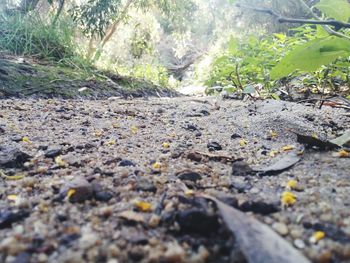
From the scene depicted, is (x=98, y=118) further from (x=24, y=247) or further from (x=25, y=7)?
(x=25, y=7)

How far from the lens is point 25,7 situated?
15.2 feet

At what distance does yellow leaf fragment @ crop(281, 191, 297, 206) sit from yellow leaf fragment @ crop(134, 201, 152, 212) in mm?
278

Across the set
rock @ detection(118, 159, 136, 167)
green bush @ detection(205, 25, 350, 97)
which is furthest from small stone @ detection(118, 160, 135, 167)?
green bush @ detection(205, 25, 350, 97)

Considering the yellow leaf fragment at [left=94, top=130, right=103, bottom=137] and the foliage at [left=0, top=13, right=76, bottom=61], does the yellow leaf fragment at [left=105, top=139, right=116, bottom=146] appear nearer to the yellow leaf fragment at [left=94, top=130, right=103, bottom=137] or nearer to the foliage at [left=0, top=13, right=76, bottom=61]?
the yellow leaf fragment at [left=94, top=130, right=103, bottom=137]

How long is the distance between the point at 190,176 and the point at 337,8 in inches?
29.2

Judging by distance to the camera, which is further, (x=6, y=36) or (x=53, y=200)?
(x=6, y=36)

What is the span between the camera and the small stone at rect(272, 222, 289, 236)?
1.94 feet

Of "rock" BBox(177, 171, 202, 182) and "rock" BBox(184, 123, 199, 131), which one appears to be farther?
"rock" BBox(184, 123, 199, 131)

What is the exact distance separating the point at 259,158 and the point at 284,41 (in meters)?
1.74

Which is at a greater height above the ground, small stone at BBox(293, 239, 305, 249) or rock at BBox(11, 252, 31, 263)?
small stone at BBox(293, 239, 305, 249)

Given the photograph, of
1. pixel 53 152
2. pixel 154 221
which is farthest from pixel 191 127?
pixel 154 221

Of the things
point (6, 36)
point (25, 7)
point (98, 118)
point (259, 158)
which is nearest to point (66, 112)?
point (98, 118)

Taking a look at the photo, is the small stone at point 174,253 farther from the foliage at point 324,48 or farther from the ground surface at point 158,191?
the foliage at point 324,48

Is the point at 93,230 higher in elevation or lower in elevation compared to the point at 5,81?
higher
